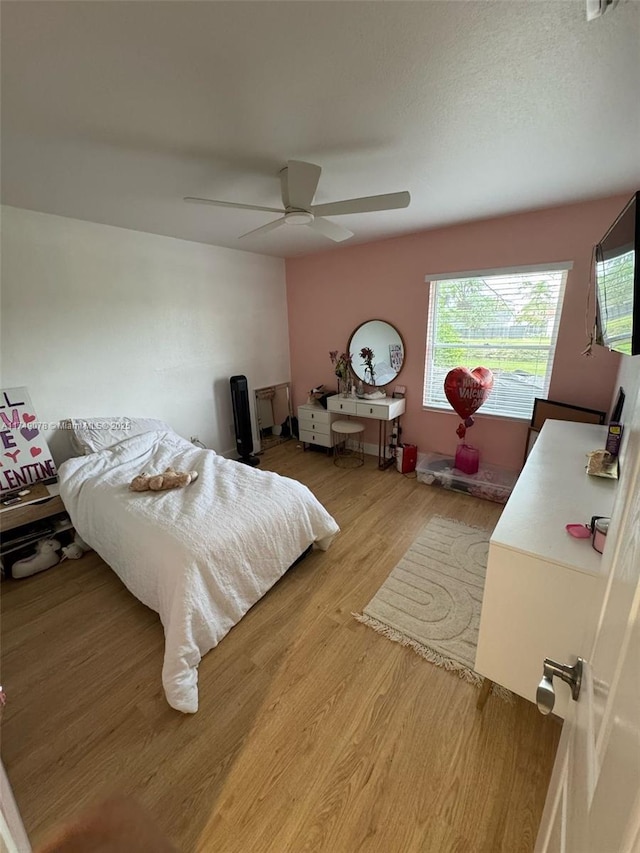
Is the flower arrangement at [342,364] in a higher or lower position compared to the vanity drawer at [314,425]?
higher

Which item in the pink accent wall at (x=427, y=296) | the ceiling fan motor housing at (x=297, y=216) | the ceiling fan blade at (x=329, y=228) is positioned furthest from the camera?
the pink accent wall at (x=427, y=296)

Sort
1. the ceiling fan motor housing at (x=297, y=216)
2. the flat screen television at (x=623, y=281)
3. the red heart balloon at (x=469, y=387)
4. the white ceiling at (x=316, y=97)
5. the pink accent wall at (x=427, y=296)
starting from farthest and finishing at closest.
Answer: the red heart balloon at (x=469, y=387) < the pink accent wall at (x=427, y=296) < the ceiling fan motor housing at (x=297, y=216) < the white ceiling at (x=316, y=97) < the flat screen television at (x=623, y=281)

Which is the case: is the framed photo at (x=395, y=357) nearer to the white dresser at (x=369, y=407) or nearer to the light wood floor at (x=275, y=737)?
the white dresser at (x=369, y=407)

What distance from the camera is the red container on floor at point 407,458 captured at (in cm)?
355

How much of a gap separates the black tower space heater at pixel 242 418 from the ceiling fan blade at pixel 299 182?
86.1 inches

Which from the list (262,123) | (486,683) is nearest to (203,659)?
(486,683)

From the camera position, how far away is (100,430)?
2.76 m

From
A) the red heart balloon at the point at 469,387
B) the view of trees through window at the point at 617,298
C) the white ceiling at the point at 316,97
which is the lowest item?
the red heart balloon at the point at 469,387

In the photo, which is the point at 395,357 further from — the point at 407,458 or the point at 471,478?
the point at 471,478

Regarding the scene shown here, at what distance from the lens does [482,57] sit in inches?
43.9

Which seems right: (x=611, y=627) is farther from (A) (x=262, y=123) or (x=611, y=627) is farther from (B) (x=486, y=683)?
(A) (x=262, y=123)

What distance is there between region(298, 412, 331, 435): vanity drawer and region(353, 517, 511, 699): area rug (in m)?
1.74

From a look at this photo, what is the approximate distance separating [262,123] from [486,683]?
253 centimetres

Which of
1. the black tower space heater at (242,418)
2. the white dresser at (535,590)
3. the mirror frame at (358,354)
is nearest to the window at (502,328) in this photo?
the mirror frame at (358,354)
